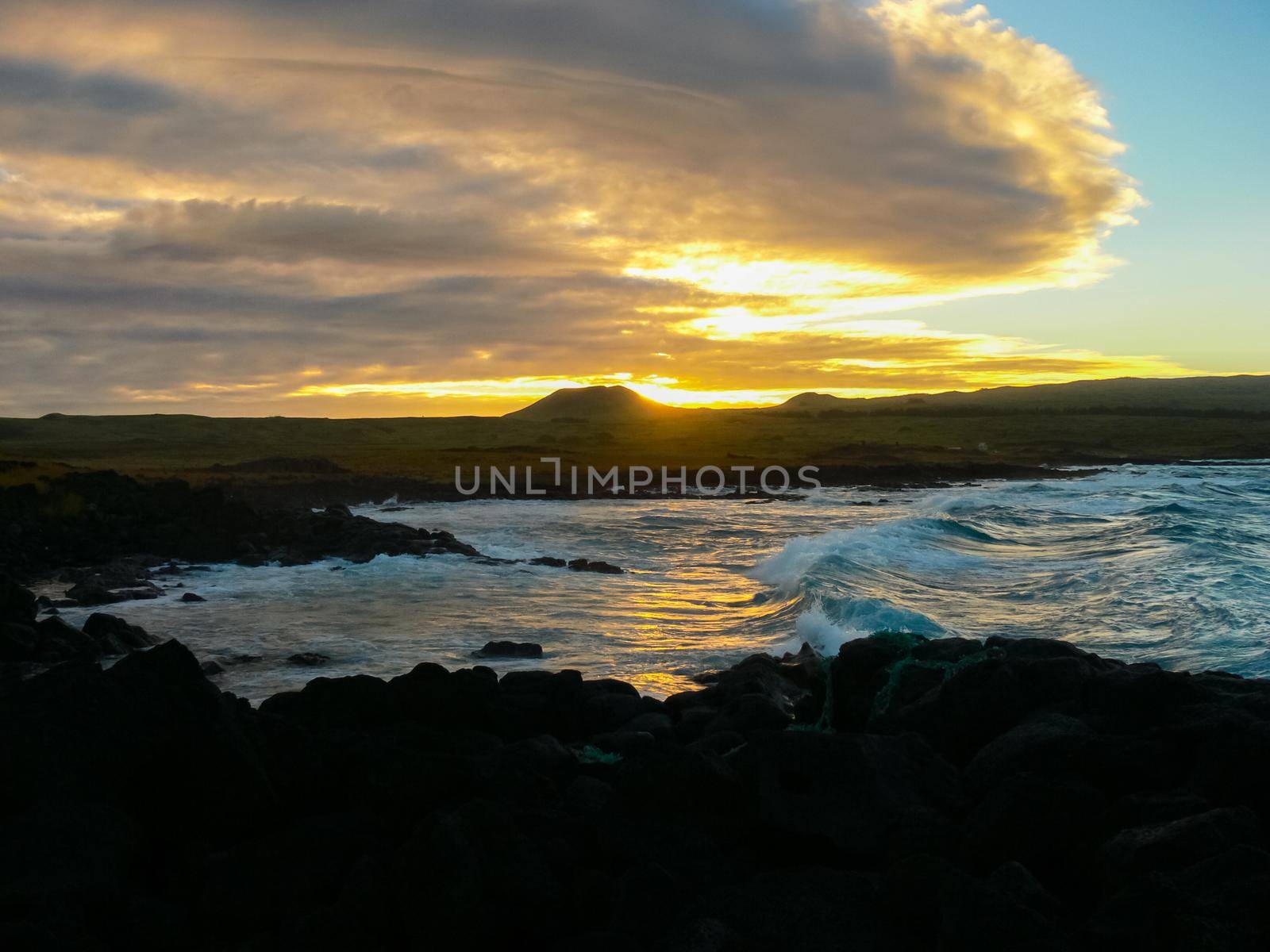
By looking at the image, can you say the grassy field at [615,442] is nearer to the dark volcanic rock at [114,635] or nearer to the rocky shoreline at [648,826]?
the dark volcanic rock at [114,635]

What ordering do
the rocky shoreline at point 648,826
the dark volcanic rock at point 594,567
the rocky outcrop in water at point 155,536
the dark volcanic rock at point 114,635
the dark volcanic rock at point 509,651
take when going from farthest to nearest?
the dark volcanic rock at point 594,567 < the rocky outcrop in water at point 155,536 < the dark volcanic rock at point 509,651 < the dark volcanic rock at point 114,635 < the rocky shoreline at point 648,826

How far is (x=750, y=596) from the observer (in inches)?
813

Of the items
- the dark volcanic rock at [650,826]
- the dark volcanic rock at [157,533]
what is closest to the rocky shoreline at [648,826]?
the dark volcanic rock at [650,826]

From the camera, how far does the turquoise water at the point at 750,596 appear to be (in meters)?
A: 14.7

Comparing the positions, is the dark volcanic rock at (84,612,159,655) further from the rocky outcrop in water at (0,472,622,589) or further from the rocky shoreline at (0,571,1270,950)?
the rocky shoreline at (0,571,1270,950)

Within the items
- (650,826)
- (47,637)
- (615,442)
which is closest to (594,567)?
(47,637)

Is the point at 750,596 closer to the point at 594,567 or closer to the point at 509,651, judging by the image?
the point at 594,567

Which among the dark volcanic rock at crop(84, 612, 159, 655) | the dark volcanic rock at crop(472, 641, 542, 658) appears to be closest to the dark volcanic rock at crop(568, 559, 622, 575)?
the dark volcanic rock at crop(472, 641, 542, 658)

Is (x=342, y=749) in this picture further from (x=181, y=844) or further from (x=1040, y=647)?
(x=1040, y=647)

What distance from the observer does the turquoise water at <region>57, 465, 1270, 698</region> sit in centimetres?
1468

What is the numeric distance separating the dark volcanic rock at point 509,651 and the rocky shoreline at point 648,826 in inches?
246

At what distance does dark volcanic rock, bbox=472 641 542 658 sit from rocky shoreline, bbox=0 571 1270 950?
6.25 m

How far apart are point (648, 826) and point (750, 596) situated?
585 inches

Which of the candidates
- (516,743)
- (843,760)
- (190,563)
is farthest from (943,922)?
(190,563)
